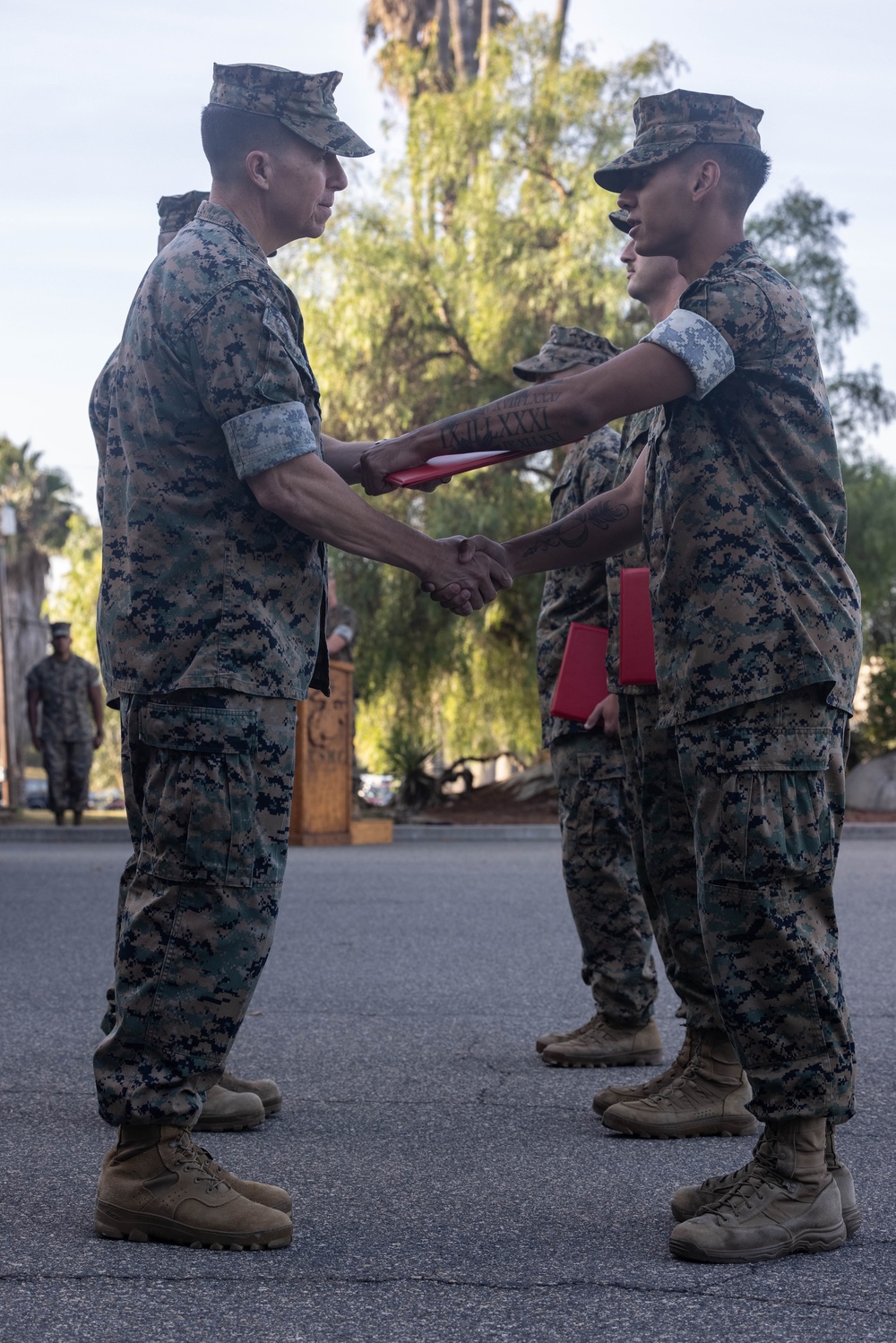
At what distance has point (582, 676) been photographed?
4.65 m

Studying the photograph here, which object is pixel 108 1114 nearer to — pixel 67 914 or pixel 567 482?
pixel 567 482

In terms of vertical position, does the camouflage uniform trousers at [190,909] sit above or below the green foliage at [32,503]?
below

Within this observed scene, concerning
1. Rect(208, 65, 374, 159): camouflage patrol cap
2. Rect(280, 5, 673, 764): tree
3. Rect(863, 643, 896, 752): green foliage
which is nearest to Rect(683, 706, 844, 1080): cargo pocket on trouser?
Rect(208, 65, 374, 159): camouflage patrol cap

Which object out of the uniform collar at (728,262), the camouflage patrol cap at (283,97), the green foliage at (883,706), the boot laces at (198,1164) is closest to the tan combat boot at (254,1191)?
the boot laces at (198,1164)

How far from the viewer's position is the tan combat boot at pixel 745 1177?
9.51 ft

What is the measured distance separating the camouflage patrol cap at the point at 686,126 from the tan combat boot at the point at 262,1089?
8.03 ft

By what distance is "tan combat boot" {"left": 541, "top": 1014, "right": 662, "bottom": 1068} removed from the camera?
15.0 ft

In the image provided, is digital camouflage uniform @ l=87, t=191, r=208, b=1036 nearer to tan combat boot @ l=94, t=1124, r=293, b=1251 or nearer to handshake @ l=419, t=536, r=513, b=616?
tan combat boot @ l=94, t=1124, r=293, b=1251

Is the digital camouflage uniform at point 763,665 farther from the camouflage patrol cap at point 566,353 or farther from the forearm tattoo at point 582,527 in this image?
the camouflage patrol cap at point 566,353

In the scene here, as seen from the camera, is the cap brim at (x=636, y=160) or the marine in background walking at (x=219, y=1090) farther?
the marine in background walking at (x=219, y=1090)

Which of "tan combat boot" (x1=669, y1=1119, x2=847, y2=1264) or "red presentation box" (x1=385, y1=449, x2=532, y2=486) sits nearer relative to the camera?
"tan combat boot" (x1=669, y1=1119, x2=847, y2=1264)

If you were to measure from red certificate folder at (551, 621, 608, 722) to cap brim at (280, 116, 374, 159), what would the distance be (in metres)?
1.94

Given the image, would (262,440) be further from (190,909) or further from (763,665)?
(763,665)

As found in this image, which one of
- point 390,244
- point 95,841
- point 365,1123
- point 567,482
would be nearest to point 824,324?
point 390,244
